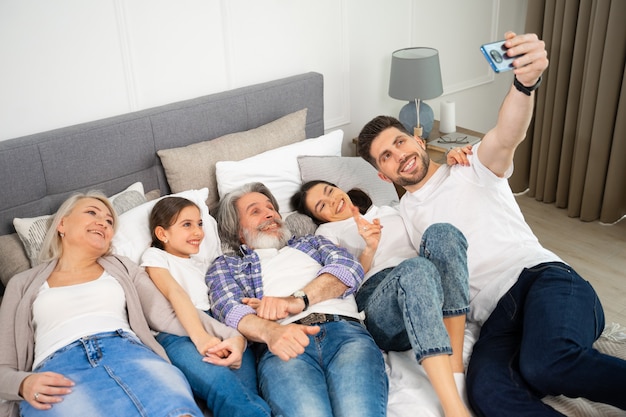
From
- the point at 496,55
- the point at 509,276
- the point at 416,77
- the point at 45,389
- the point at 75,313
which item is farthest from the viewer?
the point at 416,77

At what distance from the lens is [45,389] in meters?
1.62

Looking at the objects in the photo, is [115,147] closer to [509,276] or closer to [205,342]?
[205,342]

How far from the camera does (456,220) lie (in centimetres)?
209

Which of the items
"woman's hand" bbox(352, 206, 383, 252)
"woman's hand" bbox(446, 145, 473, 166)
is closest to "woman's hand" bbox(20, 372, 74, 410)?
"woman's hand" bbox(352, 206, 383, 252)

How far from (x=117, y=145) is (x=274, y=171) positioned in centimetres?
69

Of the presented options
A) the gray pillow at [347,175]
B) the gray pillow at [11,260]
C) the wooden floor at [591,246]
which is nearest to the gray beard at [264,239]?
the gray pillow at [347,175]

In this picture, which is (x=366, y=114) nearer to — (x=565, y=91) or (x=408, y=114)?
(x=408, y=114)

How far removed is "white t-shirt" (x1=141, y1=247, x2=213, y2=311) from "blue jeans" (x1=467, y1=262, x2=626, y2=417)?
936 mm

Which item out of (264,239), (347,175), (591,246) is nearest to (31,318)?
(264,239)

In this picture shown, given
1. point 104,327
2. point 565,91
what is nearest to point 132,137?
point 104,327

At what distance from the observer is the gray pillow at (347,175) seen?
2.73m

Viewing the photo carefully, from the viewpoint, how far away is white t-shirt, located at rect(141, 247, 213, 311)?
6.82 ft

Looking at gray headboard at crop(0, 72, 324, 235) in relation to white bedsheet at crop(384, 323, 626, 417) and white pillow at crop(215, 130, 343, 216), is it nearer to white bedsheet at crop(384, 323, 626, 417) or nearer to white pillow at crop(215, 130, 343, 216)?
white pillow at crop(215, 130, 343, 216)

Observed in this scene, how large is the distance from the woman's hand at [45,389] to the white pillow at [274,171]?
112 cm
